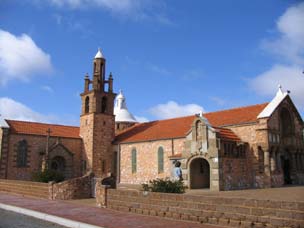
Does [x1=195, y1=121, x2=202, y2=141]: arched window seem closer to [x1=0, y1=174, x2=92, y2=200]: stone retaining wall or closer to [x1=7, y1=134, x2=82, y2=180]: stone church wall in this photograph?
[x1=0, y1=174, x2=92, y2=200]: stone retaining wall

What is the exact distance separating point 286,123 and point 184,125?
9.94 metres

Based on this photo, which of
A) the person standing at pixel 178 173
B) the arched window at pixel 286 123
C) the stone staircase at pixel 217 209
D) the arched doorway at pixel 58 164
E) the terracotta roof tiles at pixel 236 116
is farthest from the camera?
the arched doorway at pixel 58 164

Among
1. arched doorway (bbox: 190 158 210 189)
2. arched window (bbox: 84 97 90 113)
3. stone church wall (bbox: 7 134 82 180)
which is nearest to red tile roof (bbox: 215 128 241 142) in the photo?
arched doorway (bbox: 190 158 210 189)

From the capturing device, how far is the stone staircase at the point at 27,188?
20.3 metres

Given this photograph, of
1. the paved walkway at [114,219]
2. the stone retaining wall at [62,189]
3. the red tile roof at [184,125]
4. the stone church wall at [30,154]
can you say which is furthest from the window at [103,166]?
the paved walkway at [114,219]

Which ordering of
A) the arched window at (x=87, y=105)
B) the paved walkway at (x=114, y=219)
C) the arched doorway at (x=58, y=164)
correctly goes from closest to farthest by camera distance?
the paved walkway at (x=114, y=219) < the arched doorway at (x=58, y=164) < the arched window at (x=87, y=105)

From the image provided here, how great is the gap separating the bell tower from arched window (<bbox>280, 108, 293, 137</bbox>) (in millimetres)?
19290

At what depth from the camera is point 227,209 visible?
9.96 metres

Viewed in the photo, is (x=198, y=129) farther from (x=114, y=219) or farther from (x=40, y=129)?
(x=40, y=129)

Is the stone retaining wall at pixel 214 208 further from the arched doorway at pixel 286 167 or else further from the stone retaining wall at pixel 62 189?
the arched doorway at pixel 286 167

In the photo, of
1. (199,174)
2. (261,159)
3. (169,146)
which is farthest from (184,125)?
→ (261,159)

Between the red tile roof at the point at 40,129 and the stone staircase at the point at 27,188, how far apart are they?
11.3m

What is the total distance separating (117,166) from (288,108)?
774 inches

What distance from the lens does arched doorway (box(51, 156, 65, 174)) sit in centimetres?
3681
